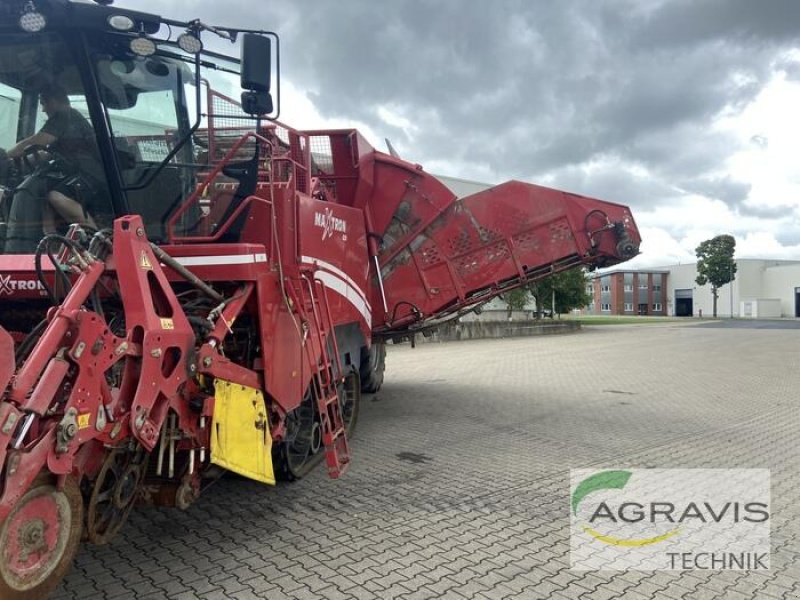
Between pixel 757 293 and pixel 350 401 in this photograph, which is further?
pixel 757 293

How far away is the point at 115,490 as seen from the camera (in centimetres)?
296

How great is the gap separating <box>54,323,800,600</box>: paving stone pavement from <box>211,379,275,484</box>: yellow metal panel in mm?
526

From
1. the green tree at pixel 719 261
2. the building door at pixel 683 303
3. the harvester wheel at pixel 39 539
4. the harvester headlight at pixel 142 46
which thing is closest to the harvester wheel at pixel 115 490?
the harvester wheel at pixel 39 539

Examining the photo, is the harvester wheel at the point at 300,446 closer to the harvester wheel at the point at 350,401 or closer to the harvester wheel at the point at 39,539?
the harvester wheel at the point at 350,401

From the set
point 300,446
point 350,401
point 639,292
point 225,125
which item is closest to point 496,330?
point 350,401

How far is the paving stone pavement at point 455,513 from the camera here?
10.3 feet

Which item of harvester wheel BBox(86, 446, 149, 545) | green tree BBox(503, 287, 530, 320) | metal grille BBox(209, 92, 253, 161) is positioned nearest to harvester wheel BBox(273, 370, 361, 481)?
harvester wheel BBox(86, 446, 149, 545)

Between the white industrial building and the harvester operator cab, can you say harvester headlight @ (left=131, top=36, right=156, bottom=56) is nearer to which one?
the harvester operator cab

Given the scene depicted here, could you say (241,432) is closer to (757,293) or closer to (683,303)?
(757,293)

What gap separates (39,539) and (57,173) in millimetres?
2323

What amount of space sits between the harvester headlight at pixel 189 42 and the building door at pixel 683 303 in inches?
3029

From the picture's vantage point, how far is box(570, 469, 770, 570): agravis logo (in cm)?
351

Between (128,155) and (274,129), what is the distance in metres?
1.21

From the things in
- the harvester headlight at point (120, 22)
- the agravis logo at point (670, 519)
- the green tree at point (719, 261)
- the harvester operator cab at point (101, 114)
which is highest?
the green tree at point (719, 261)
